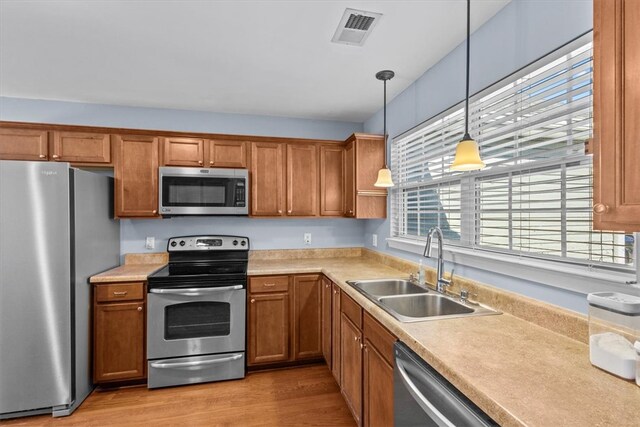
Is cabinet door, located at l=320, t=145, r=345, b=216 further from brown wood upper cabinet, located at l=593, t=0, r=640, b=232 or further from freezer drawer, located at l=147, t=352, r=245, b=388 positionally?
brown wood upper cabinet, located at l=593, t=0, r=640, b=232

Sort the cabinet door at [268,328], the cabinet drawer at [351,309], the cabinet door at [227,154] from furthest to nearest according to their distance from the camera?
1. the cabinet door at [227,154]
2. the cabinet door at [268,328]
3. the cabinet drawer at [351,309]

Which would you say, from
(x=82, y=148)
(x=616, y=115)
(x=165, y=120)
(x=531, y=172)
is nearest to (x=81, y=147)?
(x=82, y=148)

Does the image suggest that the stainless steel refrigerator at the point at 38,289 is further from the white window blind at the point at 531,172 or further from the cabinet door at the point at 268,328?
the white window blind at the point at 531,172

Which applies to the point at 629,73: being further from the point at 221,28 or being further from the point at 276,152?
the point at 276,152

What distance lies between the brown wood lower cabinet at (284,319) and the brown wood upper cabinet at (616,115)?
92.3 inches

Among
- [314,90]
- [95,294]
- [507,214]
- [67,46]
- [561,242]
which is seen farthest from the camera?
[314,90]

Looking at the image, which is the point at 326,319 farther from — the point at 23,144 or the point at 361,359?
the point at 23,144

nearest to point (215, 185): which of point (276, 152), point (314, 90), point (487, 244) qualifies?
point (276, 152)

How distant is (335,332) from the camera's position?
2539 mm

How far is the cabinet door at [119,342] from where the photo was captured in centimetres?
256

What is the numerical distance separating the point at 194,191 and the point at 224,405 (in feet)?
5.91

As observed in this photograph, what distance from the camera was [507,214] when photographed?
1.73m

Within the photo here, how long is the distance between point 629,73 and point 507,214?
3.35ft

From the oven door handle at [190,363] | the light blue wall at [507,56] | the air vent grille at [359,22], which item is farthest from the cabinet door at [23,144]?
the light blue wall at [507,56]
